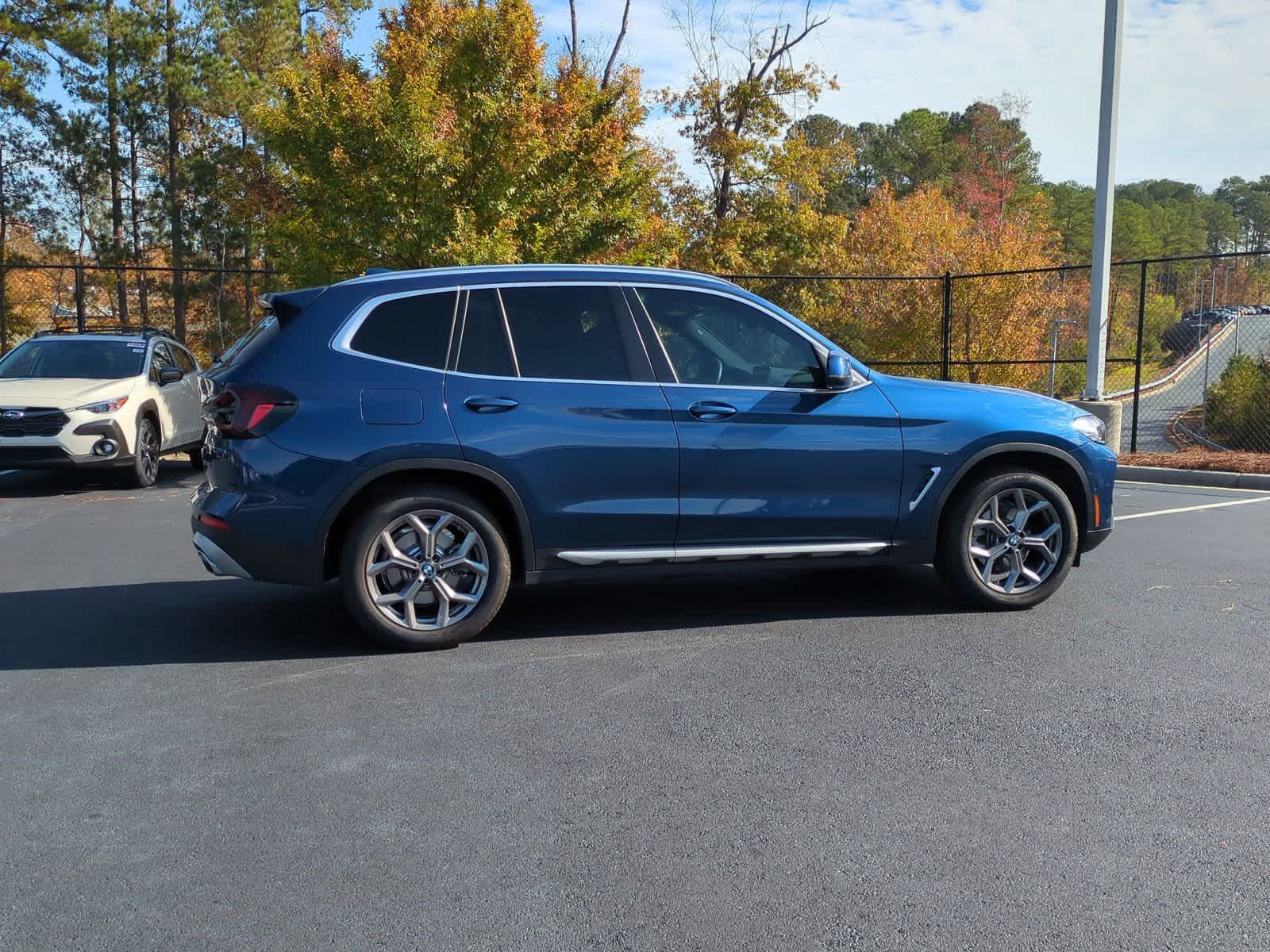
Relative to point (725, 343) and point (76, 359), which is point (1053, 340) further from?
point (725, 343)

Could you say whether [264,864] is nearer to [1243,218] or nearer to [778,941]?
[778,941]

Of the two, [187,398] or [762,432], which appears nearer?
[762,432]

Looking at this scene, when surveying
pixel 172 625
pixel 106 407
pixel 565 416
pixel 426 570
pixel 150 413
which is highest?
pixel 565 416

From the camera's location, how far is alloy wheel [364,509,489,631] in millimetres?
5758

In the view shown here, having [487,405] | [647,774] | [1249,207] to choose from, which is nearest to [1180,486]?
[487,405]

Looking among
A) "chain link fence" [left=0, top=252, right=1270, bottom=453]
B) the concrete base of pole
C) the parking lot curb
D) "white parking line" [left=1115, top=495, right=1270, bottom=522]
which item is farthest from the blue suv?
"chain link fence" [left=0, top=252, right=1270, bottom=453]

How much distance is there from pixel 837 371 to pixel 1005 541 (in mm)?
1410

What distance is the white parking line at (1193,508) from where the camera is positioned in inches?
402

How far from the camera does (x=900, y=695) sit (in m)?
5.09

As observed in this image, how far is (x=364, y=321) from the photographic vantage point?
5871 mm

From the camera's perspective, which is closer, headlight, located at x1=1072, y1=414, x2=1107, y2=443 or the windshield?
headlight, located at x1=1072, y1=414, x2=1107, y2=443

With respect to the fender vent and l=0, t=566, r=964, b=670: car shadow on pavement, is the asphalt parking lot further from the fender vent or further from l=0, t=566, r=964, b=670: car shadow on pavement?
the fender vent

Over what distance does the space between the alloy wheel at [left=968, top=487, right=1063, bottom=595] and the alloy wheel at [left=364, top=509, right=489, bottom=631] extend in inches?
108

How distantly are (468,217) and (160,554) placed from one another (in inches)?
269
